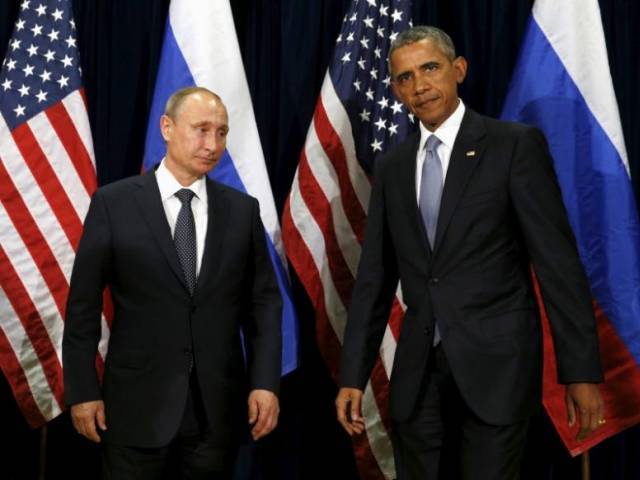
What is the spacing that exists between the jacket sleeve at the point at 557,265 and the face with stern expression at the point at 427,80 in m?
0.27

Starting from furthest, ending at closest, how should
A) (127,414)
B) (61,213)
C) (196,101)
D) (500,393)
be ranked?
1. (61,213)
2. (196,101)
3. (127,414)
4. (500,393)

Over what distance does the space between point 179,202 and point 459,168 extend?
31.5 inches

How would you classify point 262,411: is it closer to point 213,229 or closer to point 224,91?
point 213,229

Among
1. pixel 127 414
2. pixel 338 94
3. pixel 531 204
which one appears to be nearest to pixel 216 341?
pixel 127 414

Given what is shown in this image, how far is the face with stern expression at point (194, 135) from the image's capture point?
7.86 feet

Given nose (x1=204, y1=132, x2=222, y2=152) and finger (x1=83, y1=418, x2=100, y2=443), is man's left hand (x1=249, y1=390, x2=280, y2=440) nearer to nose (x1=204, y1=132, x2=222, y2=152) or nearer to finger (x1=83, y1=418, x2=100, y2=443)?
finger (x1=83, y1=418, x2=100, y2=443)

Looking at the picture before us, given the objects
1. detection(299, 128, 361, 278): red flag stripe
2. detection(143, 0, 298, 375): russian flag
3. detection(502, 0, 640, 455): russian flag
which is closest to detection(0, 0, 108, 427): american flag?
detection(143, 0, 298, 375): russian flag

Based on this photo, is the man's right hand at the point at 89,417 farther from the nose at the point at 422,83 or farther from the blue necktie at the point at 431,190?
the nose at the point at 422,83

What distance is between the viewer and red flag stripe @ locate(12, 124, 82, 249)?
3027 mm

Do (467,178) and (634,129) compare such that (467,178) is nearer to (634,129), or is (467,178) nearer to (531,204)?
(531,204)

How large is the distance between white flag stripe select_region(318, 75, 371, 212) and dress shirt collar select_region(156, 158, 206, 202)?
2.55ft

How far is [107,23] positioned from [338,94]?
122 centimetres

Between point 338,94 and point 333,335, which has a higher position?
point 338,94

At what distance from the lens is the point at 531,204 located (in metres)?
2.09
